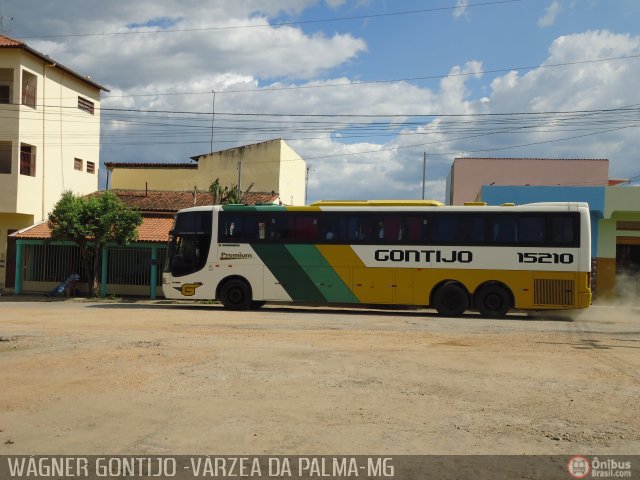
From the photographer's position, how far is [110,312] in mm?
18859

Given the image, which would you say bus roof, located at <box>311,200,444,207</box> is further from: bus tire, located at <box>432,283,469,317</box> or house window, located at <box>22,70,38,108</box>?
house window, located at <box>22,70,38,108</box>

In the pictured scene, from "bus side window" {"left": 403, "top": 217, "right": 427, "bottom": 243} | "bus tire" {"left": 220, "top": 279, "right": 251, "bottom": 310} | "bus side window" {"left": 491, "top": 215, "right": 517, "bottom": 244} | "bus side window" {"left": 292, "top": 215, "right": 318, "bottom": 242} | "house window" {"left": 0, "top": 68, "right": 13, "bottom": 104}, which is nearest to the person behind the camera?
"bus side window" {"left": 491, "top": 215, "right": 517, "bottom": 244}

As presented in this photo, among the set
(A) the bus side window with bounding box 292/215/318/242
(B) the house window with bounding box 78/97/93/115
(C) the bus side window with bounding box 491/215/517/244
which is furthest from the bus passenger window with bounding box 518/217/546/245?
(B) the house window with bounding box 78/97/93/115

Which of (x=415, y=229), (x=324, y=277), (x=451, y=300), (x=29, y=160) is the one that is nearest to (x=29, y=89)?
(x=29, y=160)

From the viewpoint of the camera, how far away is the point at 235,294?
20.9 m

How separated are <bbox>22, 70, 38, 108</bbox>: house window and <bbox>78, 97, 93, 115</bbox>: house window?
367 cm

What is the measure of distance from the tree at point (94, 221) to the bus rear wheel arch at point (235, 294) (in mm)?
7340

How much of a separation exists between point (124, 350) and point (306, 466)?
6.11 metres

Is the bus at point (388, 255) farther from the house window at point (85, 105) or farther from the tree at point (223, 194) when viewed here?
the house window at point (85, 105)

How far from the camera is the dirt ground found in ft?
19.1

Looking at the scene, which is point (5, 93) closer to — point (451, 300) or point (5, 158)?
point (5, 158)

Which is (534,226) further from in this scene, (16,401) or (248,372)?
(16,401)

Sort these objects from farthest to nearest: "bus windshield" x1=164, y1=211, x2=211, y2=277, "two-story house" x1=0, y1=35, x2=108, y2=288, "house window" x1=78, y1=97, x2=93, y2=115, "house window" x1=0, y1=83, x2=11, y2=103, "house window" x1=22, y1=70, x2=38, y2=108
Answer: "house window" x1=78, y1=97, x2=93, y2=115 < "house window" x1=0, y1=83, x2=11, y2=103 < "house window" x1=22, y1=70, x2=38, y2=108 < "two-story house" x1=0, y1=35, x2=108, y2=288 < "bus windshield" x1=164, y1=211, x2=211, y2=277

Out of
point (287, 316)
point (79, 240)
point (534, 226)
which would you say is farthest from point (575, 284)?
point (79, 240)
